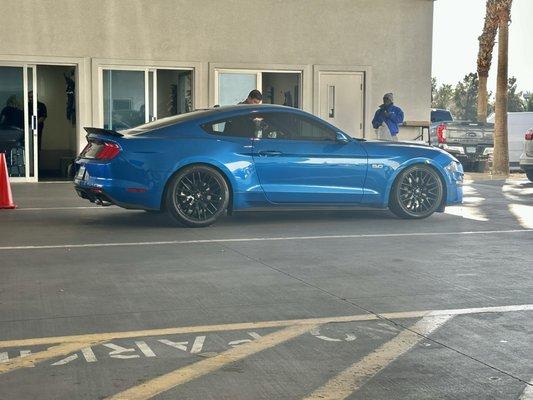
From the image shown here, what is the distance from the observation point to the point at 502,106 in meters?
24.8

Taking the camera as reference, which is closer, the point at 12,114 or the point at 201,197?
the point at 201,197

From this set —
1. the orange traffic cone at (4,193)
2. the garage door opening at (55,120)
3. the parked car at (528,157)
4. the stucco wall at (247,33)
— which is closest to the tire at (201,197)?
the orange traffic cone at (4,193)

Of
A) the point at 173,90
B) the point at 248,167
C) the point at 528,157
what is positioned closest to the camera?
the point at 248,167

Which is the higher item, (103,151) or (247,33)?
(247,33)

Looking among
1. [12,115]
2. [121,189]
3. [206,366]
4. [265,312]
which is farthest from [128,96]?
[206,366]

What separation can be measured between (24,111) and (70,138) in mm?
3677

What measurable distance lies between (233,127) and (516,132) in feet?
57.3

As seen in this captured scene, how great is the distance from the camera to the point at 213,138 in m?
12.0

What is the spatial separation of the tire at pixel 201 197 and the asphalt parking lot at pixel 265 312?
214 mm

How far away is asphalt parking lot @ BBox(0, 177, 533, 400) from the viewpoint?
5.10m

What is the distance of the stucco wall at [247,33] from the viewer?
782 inches

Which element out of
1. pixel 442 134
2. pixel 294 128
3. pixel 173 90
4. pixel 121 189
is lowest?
pixel 121 189

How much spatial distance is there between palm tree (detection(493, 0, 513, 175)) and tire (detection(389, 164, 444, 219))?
39.9 feet

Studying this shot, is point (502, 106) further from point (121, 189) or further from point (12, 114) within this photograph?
point (121, 189)
